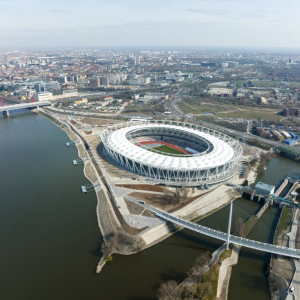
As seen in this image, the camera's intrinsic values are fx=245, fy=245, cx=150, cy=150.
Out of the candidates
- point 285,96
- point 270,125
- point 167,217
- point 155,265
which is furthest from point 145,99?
point 155,265

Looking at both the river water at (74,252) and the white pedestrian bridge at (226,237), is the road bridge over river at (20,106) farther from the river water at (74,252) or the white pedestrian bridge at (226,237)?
the white pedestrian bridge at (226,237)

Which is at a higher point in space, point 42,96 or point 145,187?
point 42,96

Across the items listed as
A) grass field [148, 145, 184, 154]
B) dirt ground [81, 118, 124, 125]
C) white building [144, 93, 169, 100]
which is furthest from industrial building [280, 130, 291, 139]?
white building [144, 93, 169, 100]

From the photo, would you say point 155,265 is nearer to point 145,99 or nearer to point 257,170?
point 257,170

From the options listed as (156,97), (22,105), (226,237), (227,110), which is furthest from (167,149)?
(22,105)

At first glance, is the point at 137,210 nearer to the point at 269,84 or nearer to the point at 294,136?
the point at 294,136

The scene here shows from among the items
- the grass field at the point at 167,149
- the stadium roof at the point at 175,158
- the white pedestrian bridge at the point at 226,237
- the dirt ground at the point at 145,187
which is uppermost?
the stadium roof at the point at 175,158

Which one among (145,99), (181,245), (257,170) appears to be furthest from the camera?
(145,99)

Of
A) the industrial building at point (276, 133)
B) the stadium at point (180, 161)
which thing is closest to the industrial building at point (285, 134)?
the industrial building at point (276, 133)
